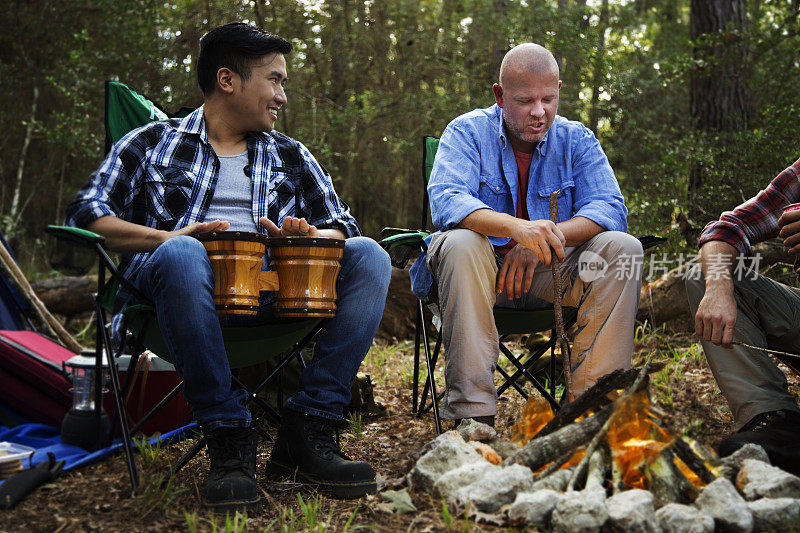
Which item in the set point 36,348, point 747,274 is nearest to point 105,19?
point 36,348

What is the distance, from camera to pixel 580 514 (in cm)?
172

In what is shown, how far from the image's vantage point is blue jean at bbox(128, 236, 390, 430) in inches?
86.1

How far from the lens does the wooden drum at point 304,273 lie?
239cm

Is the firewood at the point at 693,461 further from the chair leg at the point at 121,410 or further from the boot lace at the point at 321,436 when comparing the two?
the chair leg at the point at 121,410

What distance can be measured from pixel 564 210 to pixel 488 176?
1.10ft

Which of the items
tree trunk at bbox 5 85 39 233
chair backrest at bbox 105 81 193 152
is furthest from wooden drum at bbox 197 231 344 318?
tree trunk at bbox 5 85 39 233

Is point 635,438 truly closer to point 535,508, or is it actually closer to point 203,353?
point 535,508

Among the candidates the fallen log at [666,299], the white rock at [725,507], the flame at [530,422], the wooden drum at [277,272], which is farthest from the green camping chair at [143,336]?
the fallen log at [666,299]

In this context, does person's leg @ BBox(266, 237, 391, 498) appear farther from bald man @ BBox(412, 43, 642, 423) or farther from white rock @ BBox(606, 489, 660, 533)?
white rock @ BBox(606, 489, 660, 533)

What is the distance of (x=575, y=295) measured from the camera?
277 centimetres

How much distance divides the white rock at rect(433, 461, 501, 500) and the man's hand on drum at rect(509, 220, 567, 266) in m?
0.75

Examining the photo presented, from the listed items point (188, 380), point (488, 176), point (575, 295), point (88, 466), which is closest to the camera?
point (188, 380)

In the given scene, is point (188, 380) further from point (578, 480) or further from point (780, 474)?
point (780, 474)

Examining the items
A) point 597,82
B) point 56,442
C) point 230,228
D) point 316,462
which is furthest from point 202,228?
point 597,82
